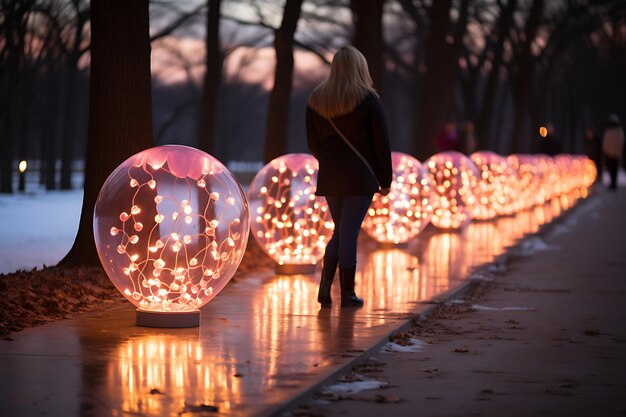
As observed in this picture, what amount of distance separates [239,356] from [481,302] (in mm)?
4541

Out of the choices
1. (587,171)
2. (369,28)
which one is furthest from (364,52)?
(587,171)

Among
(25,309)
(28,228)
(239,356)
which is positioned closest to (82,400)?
(239,356)

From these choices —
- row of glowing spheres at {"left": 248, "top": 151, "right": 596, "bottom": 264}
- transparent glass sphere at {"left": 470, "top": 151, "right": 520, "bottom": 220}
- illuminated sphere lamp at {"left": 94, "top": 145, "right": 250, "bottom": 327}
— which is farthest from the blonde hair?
transparent glass sphere at {"left": 470, "top": 151, "right": 520, "bottom": 220}

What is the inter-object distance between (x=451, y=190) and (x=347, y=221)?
11921 mm

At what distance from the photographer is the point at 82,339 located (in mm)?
8805

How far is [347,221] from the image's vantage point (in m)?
10.8

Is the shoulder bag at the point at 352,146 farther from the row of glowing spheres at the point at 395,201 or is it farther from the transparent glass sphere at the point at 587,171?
the transparent glass sphere at the point at 587,171

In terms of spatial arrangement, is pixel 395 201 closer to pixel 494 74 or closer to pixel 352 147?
pixel 352 147

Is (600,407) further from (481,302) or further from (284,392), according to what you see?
(481,302)

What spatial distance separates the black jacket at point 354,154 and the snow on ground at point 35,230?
14.0 feet

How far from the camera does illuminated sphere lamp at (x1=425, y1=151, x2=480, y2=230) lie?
22250 mm

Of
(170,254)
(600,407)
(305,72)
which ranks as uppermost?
(305,72)

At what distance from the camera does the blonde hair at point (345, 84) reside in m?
10.7

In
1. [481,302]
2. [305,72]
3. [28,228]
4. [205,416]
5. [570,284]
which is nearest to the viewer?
[205,416]
